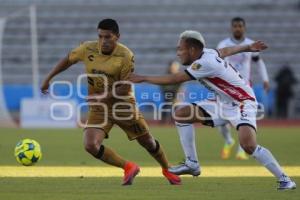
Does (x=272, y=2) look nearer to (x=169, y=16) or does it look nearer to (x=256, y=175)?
(x=169, y=16)

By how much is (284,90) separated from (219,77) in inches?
810

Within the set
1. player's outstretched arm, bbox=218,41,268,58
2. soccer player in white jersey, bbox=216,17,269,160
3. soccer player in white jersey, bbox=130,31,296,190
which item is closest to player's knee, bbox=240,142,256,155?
soccer player in white jersey, bbox=130,31,296,190

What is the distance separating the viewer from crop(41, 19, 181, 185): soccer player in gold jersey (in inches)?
432

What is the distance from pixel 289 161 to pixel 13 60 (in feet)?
68.2

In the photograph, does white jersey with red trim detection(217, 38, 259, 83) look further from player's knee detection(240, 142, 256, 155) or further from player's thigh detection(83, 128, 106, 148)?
player's knee detection(240, 142, 256, 155)

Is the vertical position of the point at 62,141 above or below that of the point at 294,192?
below

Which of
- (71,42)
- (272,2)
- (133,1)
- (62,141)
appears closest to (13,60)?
(71,42)

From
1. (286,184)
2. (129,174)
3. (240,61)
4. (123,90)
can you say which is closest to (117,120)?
(123,90)

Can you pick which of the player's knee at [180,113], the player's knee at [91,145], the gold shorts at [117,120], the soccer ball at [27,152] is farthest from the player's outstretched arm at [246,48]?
the soccer ball at [27,152]

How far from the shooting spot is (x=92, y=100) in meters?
11.3

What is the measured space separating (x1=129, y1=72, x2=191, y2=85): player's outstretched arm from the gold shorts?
128cm

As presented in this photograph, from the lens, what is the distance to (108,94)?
11.1 metres

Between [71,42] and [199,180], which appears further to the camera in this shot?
[71,42]

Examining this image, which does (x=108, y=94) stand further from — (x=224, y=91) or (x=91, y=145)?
(x=224, y=91)
